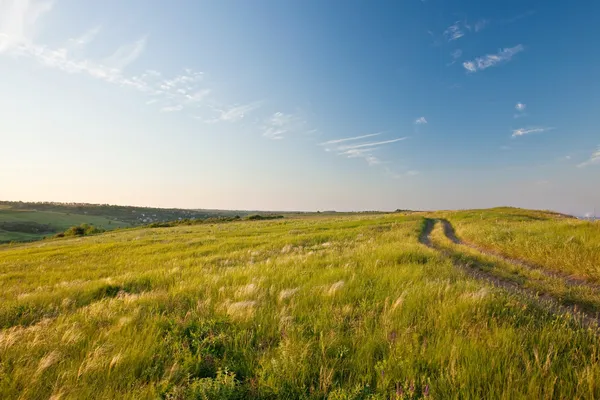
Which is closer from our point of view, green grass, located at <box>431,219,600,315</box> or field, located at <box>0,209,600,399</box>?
field, located at <box>0,209,600,399</box>

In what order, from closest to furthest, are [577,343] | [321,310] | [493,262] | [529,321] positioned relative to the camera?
[577,343], [529,321], [321,310], [493,262]

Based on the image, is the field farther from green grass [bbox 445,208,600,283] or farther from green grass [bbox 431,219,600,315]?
green grass [bbox 445,208,600,283]

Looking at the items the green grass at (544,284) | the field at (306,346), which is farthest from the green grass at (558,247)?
the field at (306,346)

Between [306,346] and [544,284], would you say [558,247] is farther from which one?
[306,346]

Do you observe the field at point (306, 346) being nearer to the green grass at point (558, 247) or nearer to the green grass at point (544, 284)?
the green grass at point (544, 284)

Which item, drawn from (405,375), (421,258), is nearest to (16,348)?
(405,375)

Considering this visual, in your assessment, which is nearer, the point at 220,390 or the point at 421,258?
the point at 220,390

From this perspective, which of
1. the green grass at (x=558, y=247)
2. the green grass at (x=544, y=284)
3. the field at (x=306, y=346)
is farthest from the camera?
the green grass at (x=558, y=247)

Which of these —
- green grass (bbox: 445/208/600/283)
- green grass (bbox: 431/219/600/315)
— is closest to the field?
green grass (bbox: 431/219/600/315)

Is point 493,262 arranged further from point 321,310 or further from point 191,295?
point 191,295

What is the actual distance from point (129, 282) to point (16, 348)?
486 cm

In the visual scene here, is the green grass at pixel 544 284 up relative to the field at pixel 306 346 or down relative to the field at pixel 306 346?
down

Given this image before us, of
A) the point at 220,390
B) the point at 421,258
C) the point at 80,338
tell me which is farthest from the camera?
the point at 421,258

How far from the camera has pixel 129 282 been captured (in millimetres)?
8016
